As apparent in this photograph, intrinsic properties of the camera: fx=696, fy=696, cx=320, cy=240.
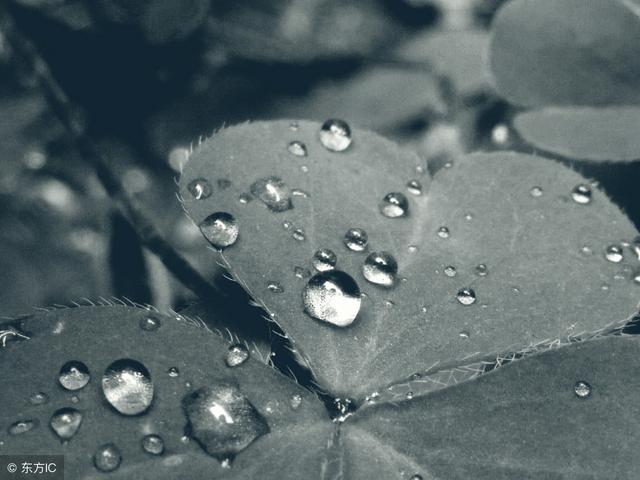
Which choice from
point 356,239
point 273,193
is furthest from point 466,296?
point 273,193

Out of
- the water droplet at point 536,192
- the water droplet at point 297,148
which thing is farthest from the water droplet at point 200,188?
the water droplet at point 536,192

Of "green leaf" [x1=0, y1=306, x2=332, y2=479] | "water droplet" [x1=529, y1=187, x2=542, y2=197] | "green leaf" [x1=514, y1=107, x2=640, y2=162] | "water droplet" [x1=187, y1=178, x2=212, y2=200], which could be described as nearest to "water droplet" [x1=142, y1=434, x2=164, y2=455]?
"green leaf" [x1=0, y1=306, x2=332, y2=479]

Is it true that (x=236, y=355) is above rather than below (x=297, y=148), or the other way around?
below

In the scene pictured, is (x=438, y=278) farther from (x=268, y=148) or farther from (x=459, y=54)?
(x=459, y=54)

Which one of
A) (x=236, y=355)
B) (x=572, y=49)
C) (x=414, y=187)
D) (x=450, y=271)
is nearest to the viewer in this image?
(x=236, y=355)

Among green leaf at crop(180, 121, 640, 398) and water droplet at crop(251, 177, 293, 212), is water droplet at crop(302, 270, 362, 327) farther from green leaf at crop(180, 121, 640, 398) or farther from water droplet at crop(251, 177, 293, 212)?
water droplet at crop(251, 177, 293, 212)

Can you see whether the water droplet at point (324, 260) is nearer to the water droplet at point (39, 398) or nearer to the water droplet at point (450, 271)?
the water droplet at point (450, 271)

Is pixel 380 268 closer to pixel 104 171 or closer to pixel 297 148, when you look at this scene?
pixel 297 148

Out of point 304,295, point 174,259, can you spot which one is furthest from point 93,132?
point 304,295
